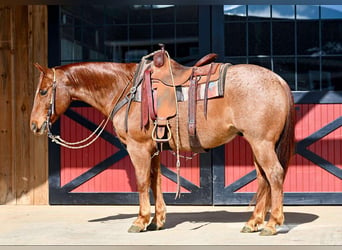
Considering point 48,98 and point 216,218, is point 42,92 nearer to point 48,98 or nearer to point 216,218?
point 48,98

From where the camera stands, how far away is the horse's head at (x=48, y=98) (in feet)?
23.6

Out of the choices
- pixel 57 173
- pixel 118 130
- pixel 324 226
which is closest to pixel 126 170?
A: pixel 57 173

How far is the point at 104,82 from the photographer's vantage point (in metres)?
7.25

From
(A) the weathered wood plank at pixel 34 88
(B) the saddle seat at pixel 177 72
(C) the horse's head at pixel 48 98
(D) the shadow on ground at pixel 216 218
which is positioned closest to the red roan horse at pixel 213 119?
(C) the horse's head at pixel 48 98

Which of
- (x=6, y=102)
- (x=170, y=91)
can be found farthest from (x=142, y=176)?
(x=6, y=102)

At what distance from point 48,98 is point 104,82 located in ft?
1.77

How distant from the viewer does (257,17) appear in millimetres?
8727

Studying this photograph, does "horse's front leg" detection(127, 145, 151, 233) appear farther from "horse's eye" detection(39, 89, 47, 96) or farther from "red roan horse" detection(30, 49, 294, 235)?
"horse's eye" detection(39, 89, 47, 96)

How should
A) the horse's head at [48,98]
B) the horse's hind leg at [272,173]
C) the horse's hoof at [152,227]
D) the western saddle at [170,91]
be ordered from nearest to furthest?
the horse's hind leg at [272,173] → the western saddle at [170,91] → the horse's hoof at [152,227] → the horse's head at [48,98]

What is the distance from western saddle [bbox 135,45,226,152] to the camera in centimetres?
681

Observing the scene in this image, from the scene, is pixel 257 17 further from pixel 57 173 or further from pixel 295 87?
pixel 57 173

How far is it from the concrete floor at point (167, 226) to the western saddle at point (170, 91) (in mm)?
841

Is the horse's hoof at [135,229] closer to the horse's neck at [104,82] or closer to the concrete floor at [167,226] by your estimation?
the concrete floor at [167,226]

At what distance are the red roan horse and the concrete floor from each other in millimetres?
241
